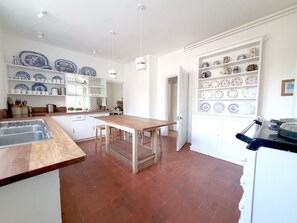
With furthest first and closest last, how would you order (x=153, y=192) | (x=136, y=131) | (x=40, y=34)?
1. (x=40, y=34)
2. (x=136, y=131)
3. (x=153, y=192)

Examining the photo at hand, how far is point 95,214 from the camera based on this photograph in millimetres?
1360

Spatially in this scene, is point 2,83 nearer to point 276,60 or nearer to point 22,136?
point 22,136

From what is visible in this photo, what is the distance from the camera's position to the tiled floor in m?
1.35

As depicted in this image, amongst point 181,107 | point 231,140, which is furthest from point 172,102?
point 231,140

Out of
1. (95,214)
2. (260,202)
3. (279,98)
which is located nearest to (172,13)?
(279,98)

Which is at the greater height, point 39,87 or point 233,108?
point 39,87

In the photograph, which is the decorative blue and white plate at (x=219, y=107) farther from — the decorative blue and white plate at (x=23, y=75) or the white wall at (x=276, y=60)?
the decorative blue and white plate at (x=23, y=75)

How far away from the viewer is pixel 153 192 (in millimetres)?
1690

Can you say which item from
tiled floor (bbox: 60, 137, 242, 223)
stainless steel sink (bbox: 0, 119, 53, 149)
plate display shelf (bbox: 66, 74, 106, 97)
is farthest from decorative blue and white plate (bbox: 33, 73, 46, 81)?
tiled floor (bbox: 60, 137, 242, 223)

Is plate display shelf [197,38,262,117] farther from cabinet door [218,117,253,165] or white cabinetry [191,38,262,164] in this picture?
cabinet door [218,117,253,165]

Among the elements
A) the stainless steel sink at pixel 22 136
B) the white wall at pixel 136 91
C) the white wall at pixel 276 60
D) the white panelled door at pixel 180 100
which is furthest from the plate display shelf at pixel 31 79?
the white wall at pixel 276 60

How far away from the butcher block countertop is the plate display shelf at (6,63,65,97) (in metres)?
3.14

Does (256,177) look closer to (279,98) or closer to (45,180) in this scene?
(45,180)

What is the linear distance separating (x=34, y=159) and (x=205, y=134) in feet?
9.61
